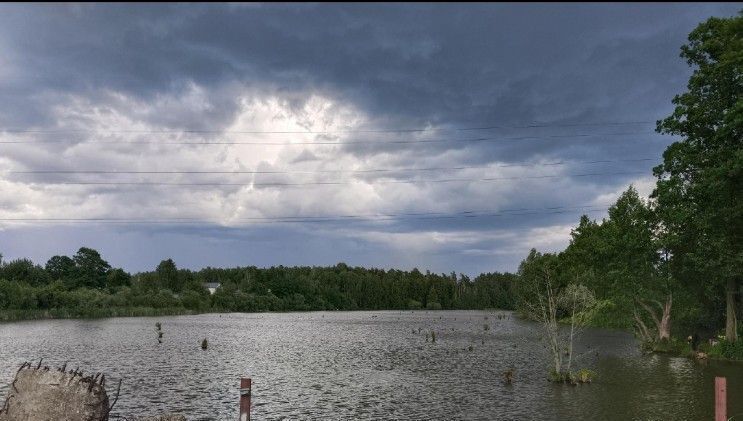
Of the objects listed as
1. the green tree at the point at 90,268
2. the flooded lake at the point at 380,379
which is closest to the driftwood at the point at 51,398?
the flooded lake at the point at 380,379

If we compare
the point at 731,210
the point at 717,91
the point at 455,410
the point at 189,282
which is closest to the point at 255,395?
the point at 455,410

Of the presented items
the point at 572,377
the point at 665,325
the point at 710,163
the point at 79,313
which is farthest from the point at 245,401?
the point at 79,313

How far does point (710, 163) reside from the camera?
152ft

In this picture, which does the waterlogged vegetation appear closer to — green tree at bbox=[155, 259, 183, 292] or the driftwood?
the driftwood

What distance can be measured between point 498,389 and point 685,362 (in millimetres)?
23768

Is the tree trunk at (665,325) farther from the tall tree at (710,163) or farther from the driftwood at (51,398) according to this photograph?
the driftwood at (51,398)

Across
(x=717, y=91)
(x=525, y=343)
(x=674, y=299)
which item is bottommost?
(x=525, y=343)

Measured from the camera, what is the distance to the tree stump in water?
50.2 feet

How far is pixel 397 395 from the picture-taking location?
1325 inches

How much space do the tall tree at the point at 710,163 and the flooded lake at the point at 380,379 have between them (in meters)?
9.01

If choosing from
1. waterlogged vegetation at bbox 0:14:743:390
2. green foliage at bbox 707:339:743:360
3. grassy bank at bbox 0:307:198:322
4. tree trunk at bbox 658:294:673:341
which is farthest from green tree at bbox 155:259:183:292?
green foliage at bbox 707:339:743:360

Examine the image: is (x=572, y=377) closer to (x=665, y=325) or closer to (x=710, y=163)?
(x=710, y=163)

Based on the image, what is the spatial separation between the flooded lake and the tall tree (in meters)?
9.01

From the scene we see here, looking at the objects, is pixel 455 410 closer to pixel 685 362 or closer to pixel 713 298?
pixel 685 362
